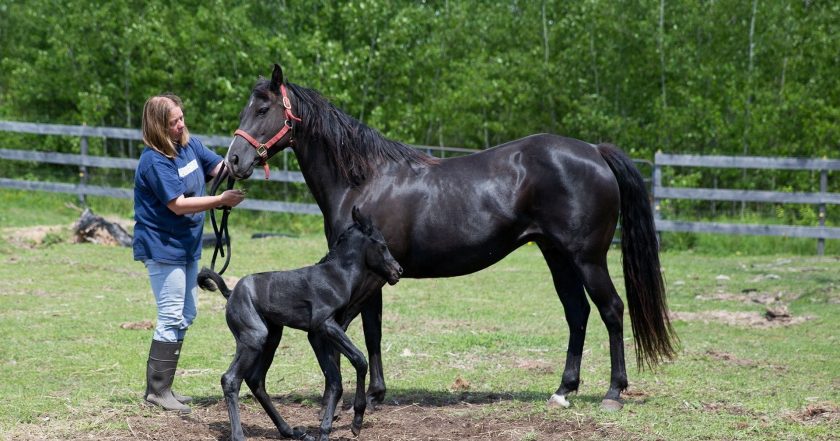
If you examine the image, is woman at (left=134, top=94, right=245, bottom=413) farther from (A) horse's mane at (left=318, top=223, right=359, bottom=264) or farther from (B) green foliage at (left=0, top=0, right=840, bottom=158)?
(B) green foliage at (left=0, top=0, right=840, bottom=158)

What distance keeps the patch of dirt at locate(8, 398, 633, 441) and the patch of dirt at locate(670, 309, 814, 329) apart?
4.08 metres

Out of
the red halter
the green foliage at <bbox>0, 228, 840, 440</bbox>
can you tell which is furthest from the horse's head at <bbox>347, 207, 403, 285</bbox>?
the green foliage at <bbox>0, 228, 840, 440</bbox>

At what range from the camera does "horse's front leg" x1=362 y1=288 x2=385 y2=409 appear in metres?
5.93

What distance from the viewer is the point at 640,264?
621 centimetres

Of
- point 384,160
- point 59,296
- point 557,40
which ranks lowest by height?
point 59,296

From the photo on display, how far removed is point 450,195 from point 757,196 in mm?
9534

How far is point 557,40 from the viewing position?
72.4 feet

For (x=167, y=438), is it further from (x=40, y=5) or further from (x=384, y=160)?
(x=40, y=5)

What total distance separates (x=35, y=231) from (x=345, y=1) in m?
8.90

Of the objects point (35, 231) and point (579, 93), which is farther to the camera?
point (579, 93)

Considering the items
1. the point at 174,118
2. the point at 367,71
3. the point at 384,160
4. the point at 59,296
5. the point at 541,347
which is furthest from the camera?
the point at 367,71

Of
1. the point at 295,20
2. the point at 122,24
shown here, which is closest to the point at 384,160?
the point at 295,20

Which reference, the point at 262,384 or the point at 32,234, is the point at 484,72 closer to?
the point at 32,234

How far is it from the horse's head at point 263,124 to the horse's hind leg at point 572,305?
1880 mm
